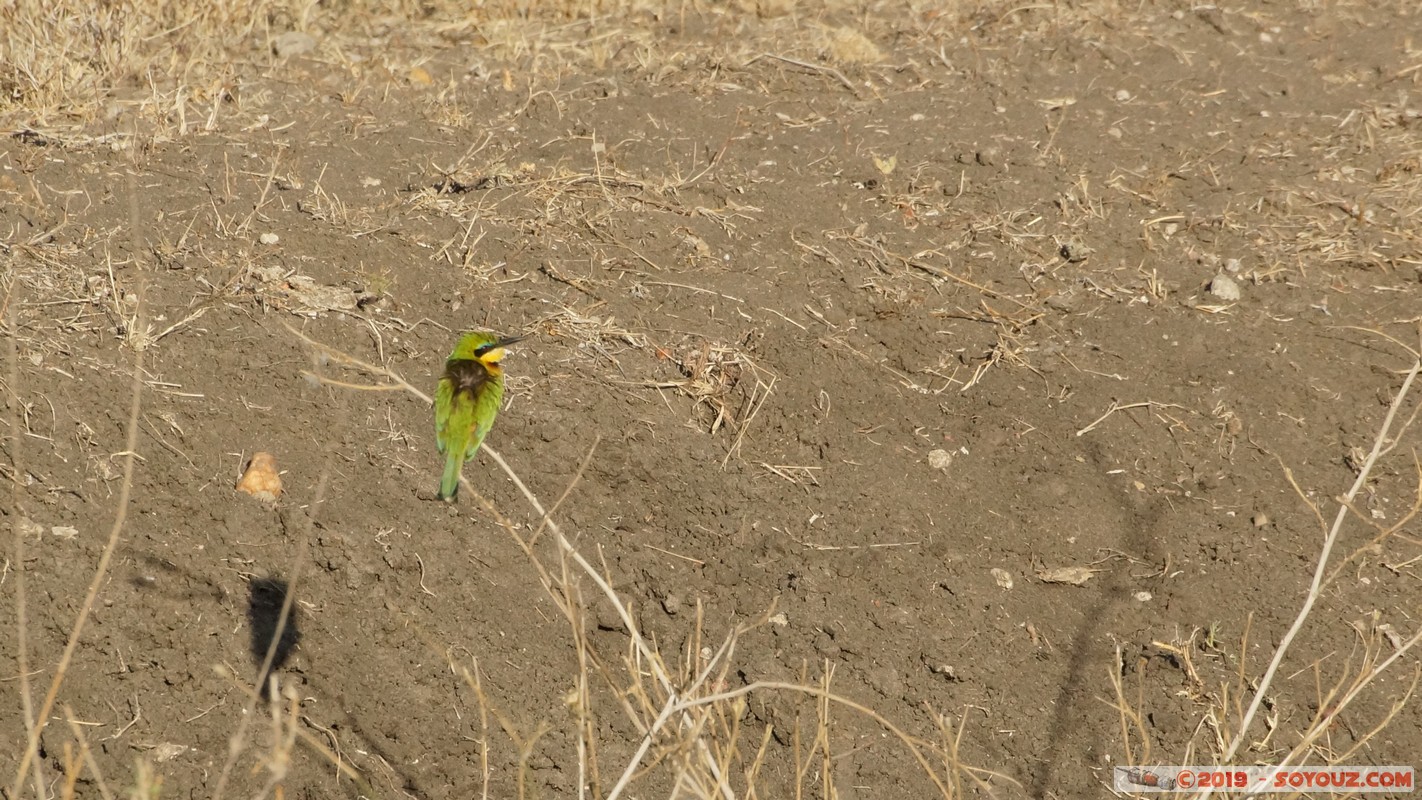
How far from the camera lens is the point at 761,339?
4.24 metres

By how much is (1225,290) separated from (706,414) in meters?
2.09

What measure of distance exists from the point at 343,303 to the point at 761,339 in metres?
1.38

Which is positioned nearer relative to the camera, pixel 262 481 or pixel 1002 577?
pixel 262 481

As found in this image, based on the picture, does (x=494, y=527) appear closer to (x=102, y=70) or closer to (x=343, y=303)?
(x=343, y=303)

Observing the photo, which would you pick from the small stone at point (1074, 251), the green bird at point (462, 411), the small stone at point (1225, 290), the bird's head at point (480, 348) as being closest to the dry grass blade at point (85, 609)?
the green bird at point (462, 411)

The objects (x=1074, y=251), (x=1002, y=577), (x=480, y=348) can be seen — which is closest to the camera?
(x=480, y=348)

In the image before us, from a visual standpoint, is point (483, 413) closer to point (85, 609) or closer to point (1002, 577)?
point (85, 609)

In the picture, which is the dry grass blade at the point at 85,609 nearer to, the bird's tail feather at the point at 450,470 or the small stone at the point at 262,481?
the small stone at the point at 262,481

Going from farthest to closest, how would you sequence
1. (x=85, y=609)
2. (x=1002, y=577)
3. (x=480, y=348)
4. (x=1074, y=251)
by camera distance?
(x=1074, y=251) < (x=1002, y=577) < (x=480, y=348) < (x=85, y=609)

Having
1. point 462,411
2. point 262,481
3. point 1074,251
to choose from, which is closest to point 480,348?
point 462,411

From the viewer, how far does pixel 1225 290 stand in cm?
466

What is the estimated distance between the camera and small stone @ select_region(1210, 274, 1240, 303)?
4652mm

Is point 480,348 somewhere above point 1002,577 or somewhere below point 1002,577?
above

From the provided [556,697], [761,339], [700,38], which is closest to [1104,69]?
[700,38]
